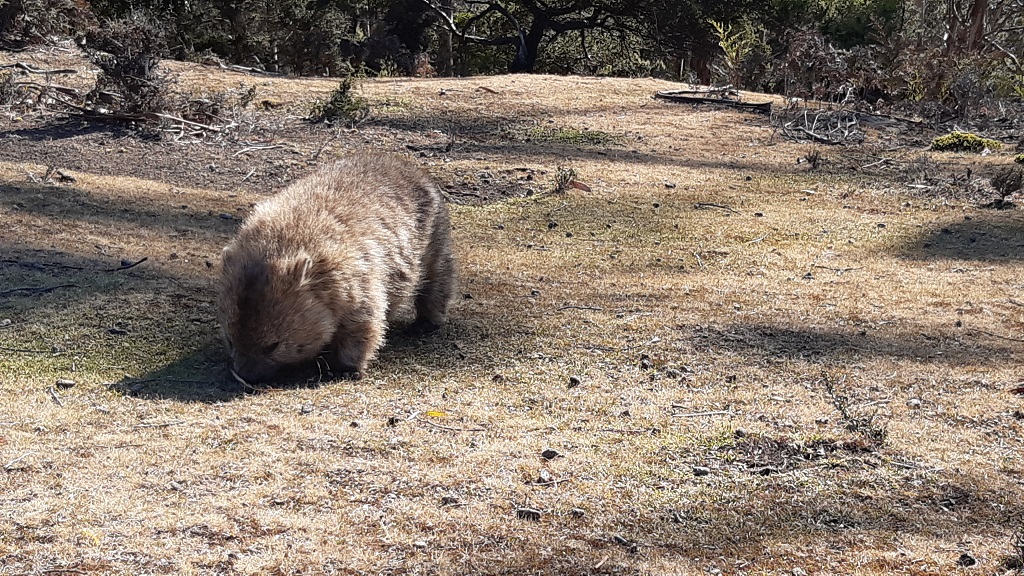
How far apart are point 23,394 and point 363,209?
1.83 meters

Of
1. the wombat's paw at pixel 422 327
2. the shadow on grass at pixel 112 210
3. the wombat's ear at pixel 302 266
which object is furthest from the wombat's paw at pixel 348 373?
the shadow on grass at pixel 112 210

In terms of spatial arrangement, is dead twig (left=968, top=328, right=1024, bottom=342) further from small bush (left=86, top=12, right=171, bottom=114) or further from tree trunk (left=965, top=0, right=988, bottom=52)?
tree trunk (left=965, top=0, right=988, bottom=52)

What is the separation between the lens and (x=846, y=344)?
5.43 m

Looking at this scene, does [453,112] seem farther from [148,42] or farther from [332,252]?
[332,252]

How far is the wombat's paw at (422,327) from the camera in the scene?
5672 mm

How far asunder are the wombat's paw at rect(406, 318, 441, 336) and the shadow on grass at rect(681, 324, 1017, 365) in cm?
146

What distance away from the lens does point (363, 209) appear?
5.10 metres

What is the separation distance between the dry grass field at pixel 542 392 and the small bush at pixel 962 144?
7.11 ft

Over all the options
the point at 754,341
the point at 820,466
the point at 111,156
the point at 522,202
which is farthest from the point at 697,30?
the point at 820,466

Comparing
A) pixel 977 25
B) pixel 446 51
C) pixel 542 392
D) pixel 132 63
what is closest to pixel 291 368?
pixel 542 392

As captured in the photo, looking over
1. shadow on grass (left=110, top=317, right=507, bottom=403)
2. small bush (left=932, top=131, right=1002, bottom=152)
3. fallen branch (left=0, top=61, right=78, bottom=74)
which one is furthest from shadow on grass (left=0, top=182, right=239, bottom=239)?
small bush (left=932, top=131, right=1002, bottom=152)

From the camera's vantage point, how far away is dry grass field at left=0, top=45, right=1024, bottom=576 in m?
3.15

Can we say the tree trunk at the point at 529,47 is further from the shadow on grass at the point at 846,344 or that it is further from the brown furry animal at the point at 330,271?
the shadow on grass at the point at 846,344

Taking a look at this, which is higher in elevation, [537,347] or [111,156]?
[111,156]
